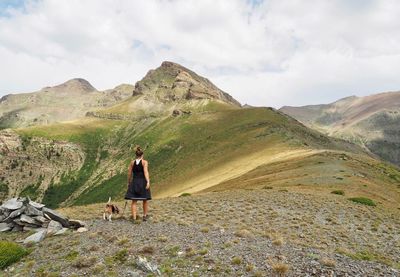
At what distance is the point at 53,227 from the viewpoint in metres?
20.8

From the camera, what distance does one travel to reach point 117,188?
18188cm

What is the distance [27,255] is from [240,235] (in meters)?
10.2

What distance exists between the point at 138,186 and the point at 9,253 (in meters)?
7.79

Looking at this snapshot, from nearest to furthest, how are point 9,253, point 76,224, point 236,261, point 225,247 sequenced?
point 236,261, point 9,253, point 225,247, point 76,224

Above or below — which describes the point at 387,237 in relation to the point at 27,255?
below

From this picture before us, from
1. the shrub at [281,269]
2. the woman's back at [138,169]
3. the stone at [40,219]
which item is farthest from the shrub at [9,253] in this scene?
the shrub at [281,269]

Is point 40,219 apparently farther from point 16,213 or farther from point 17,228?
point 16,213

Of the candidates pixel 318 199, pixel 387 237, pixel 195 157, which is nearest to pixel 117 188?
pixel 195 157

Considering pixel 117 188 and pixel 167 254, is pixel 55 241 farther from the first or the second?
pixel 117 188

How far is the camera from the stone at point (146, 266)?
573 inches

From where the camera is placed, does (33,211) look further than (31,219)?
Yes

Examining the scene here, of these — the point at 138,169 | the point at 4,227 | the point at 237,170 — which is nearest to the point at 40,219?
the point at 4,227

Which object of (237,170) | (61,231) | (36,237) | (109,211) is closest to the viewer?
(36,237)

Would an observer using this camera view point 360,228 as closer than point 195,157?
Yes
